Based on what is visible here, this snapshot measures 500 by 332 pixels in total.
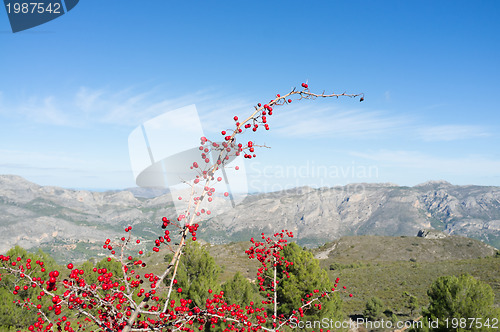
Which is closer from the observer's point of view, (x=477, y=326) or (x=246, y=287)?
(x=477, y=326)

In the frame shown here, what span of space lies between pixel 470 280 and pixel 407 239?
129m

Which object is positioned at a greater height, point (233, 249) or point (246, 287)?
point (246, 287)

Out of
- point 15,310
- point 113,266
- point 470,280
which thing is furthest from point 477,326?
point 15,310

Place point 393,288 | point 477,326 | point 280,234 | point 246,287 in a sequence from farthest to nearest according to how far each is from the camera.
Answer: point 393,288 → point 246,287 → point 477,326 → point 280,234

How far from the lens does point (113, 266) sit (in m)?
28.1

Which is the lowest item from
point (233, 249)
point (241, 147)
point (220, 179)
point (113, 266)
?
point (233, 249)

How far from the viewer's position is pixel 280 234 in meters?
10.4

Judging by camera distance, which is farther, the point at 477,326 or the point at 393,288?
the point at 393,288

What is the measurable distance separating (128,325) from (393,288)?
214 ft

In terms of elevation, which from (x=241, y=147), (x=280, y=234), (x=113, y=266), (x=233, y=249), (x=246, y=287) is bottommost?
(x=233, y=249)

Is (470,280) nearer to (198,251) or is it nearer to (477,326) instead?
(477,326)

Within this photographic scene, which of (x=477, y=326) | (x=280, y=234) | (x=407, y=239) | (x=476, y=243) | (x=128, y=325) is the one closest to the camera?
(x=128, y=325)

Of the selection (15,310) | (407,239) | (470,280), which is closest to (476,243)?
(407,239)

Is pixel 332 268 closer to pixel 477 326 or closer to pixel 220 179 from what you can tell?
pixel 477 326
